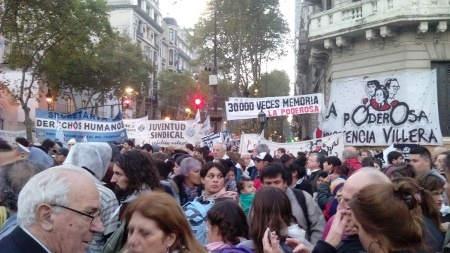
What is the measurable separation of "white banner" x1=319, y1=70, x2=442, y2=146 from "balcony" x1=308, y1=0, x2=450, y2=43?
6200mm

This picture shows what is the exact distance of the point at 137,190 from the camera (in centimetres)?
461

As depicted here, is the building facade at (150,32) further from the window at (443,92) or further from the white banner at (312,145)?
the window at (443,92)

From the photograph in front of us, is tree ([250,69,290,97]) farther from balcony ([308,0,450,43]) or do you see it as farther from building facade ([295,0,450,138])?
building facade ([295,0,450,138])

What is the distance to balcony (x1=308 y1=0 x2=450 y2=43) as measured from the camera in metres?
17.4

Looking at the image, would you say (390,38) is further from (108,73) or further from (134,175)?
(108,73)

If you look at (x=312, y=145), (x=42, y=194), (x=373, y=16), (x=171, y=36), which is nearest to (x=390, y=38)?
(x=373, y=16)

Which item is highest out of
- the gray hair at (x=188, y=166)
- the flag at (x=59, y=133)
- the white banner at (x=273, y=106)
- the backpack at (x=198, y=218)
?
the white banner at (x=273, y=106)

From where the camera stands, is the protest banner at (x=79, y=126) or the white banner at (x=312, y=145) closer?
the protest banner at (x=79, y=126)

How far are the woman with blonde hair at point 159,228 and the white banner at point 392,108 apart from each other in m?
9.74

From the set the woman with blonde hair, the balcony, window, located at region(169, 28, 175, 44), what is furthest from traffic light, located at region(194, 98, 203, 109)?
window, located at region(169, 28, 175, 44)

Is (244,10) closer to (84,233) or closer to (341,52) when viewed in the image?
(341,52)

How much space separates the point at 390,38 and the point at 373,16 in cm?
98

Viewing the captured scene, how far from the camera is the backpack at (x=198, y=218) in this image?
4.45 metres

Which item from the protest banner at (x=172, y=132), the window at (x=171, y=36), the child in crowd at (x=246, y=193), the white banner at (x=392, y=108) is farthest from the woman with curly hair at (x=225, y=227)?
the window at (x=171, y=36)
